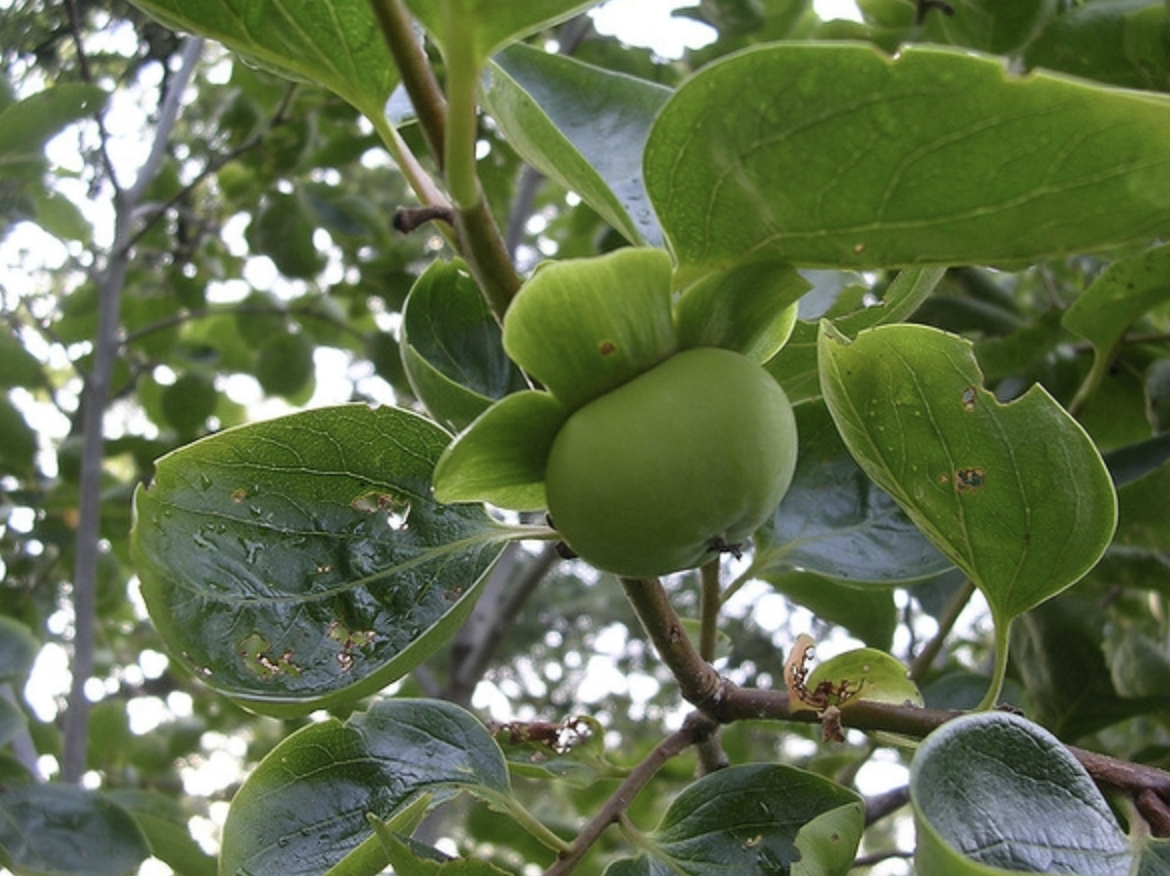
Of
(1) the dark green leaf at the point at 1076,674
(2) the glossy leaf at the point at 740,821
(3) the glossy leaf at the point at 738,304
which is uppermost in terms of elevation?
(3) the glossy leaf at the point at 738,304

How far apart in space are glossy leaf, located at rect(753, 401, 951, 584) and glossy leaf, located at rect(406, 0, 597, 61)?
1.64 feet

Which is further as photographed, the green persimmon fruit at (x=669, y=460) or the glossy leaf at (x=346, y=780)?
the glossy leaf at (x=346, y=780)

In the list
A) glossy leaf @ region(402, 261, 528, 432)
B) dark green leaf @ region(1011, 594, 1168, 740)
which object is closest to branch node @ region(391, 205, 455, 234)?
glossy leaf @ region(402, 261, 528, 432)

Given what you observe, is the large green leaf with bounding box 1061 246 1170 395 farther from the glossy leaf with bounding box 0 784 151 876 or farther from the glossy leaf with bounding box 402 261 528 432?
the glossy leaf with bounding box 0 784 151 876

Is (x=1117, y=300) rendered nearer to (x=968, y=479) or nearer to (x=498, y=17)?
(x=968, y=479)

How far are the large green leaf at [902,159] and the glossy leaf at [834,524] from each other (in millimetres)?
424

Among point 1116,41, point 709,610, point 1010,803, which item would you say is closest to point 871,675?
point 709,610

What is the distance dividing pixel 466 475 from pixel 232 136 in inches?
73.0

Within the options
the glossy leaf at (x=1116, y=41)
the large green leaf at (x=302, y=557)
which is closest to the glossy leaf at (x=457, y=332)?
the large green leaf at (x=302, y=557)

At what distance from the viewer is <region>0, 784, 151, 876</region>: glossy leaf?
54.5 inches

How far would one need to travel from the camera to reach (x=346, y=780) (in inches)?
33.7

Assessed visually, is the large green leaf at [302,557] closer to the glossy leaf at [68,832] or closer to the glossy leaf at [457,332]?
the glossy leaf at [457,332]

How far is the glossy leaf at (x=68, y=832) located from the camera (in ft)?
4.54

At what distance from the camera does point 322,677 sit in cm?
78
